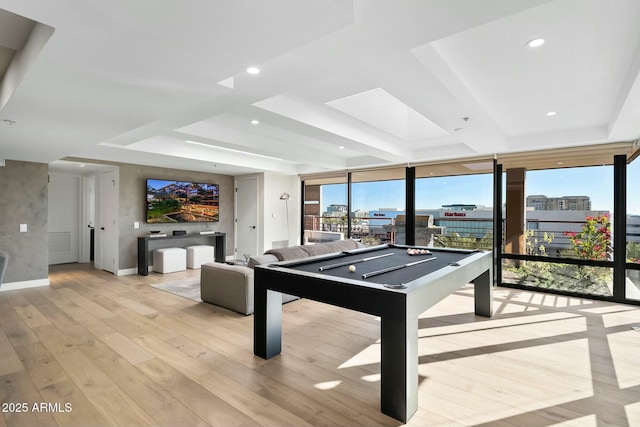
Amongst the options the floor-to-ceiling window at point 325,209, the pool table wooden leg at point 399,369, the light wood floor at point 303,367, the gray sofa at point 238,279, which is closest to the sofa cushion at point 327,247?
the gray sofa at point 238,279

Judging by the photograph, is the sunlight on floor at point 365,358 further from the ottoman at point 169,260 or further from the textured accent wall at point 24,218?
the textured accent wall at point 24,218

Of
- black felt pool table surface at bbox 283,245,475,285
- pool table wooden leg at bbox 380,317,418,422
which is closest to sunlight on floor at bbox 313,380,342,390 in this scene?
pool table wooden leg at bbox 380,317,418,422

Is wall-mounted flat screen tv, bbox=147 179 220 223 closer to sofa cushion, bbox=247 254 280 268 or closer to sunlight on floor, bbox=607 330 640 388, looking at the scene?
sofa cushion, bbox=247 254 280 268

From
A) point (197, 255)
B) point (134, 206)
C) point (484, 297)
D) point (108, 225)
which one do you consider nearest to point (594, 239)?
point (484, 297)

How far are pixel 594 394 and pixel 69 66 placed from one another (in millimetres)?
4190

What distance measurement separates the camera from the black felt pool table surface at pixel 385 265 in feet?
8.75

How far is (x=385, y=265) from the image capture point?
3312 millimetres

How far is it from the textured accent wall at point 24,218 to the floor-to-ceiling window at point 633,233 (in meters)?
9.30

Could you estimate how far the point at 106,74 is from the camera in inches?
80.5

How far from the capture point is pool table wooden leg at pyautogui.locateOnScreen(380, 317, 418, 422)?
77.9 inches

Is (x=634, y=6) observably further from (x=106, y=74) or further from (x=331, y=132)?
(x=106, y=74)

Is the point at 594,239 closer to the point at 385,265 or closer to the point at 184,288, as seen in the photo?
the point at 385,265

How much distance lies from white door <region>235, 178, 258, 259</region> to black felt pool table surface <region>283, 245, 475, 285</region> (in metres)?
4.33

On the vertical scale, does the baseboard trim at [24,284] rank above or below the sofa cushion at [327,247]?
below
